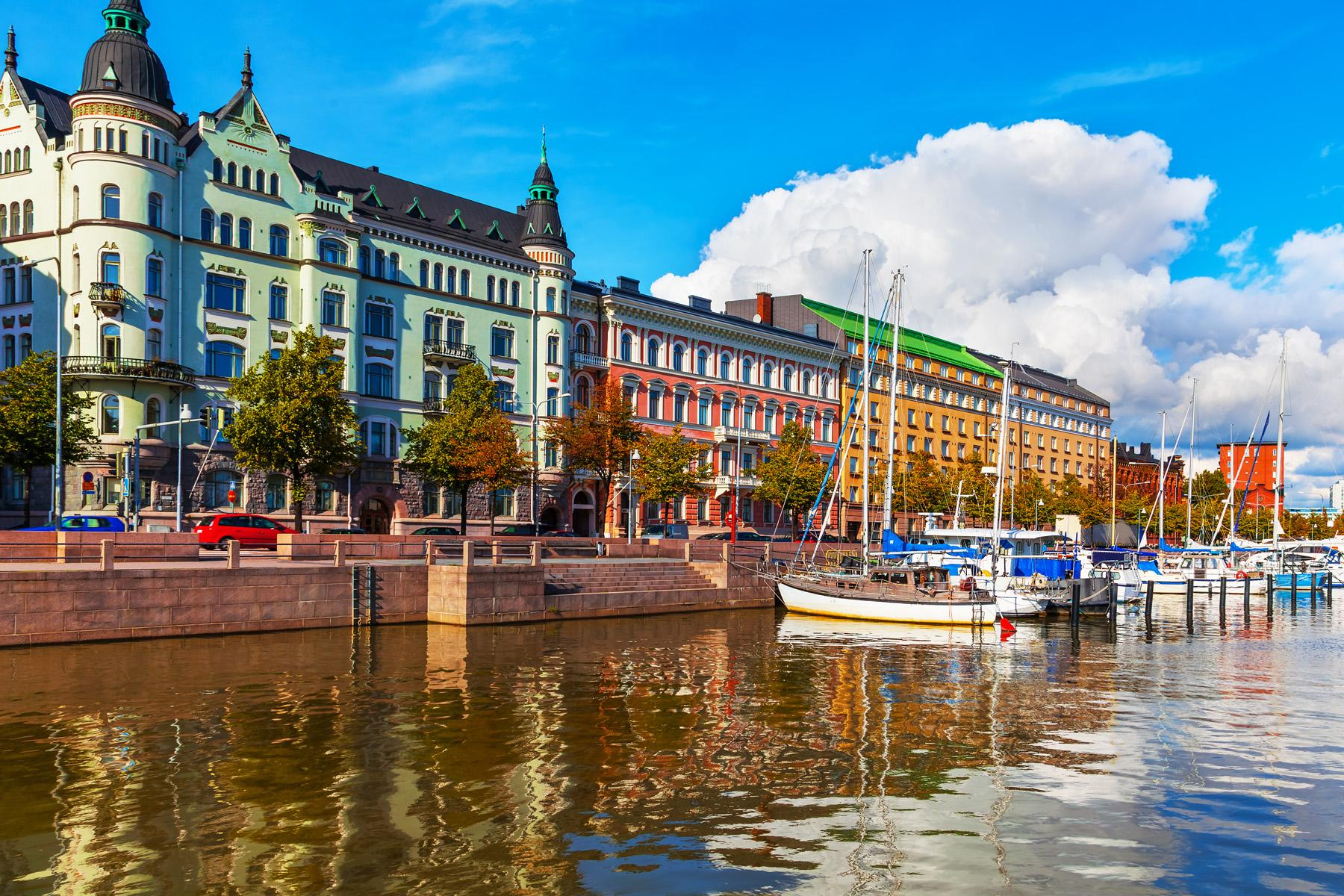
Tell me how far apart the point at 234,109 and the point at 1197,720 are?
56.4 m

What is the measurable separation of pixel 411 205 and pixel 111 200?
19.2m

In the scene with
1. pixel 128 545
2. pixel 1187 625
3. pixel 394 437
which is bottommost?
pixel 1187 625

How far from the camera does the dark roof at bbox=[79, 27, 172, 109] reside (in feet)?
181

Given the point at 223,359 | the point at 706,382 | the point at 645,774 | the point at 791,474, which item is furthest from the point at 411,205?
the point at 645,774

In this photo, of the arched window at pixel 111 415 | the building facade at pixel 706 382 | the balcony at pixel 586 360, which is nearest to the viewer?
the arched window at pixel 111 415

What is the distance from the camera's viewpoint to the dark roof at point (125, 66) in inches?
2173

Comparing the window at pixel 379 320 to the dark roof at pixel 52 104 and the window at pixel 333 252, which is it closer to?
the window at pixel 333 252

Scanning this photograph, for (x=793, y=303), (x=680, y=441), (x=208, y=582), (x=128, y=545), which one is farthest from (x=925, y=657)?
(x=793, y=303)

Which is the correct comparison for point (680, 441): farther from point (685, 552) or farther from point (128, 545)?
point (128, 545)

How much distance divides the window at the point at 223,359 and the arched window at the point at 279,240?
5.90 meters

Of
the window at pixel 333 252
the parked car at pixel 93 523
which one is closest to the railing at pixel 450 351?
the window at pixel 333 252

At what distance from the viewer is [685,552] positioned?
169 feet

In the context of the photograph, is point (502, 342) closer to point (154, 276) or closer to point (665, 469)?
point (665, 469)

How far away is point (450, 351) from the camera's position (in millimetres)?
68625
